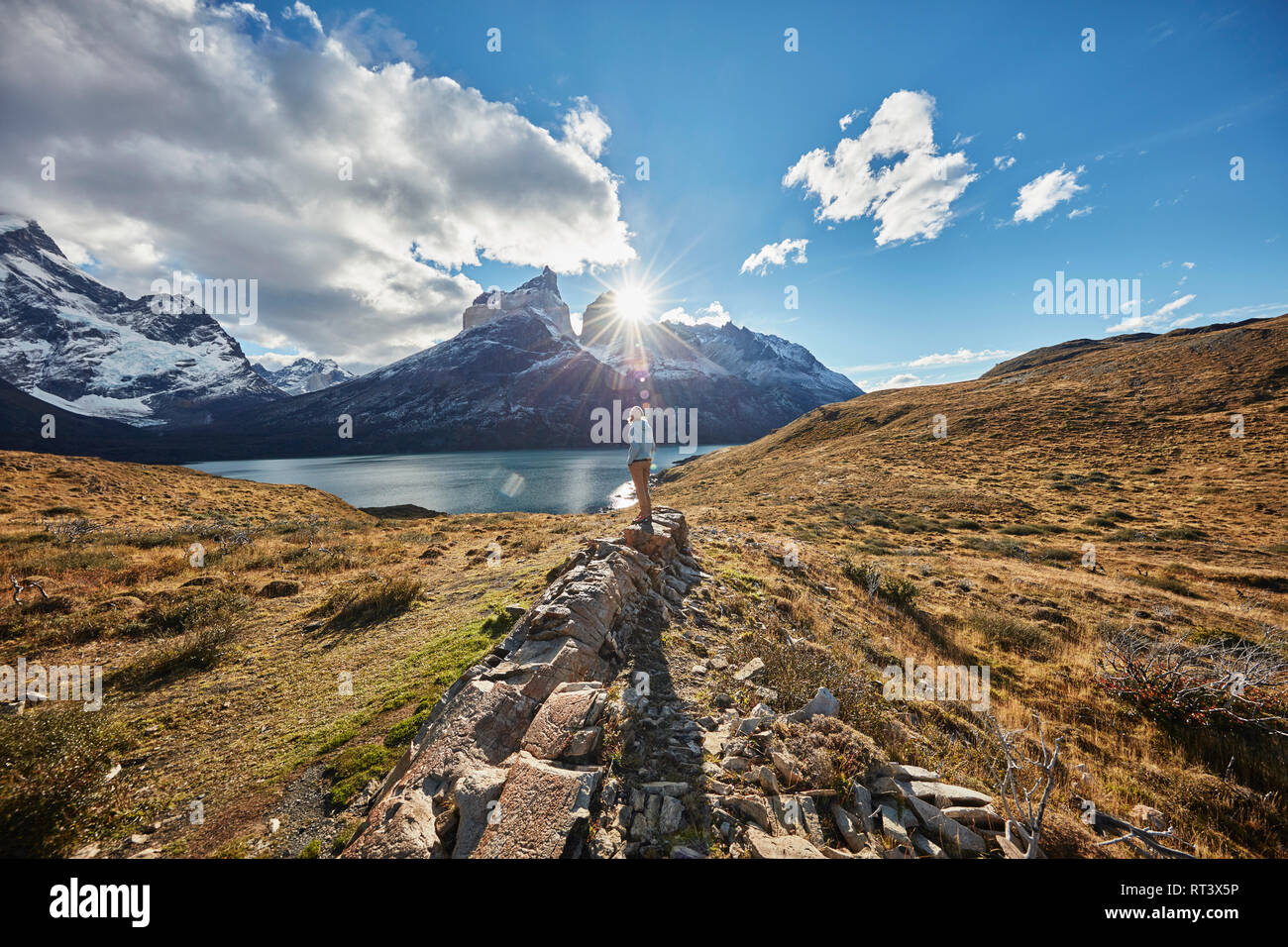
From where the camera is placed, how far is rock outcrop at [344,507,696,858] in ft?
10.2

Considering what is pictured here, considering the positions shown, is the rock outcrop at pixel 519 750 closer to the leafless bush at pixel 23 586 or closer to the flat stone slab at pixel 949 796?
the flat stone slab at pixel 949 796

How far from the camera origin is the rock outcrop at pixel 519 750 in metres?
3.11

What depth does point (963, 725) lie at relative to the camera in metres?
6.56

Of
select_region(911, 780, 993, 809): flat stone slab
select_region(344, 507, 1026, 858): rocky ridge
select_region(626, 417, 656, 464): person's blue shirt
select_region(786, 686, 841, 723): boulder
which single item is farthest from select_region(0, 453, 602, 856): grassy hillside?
select_region(911, 780, 993, 809): flat stone slab

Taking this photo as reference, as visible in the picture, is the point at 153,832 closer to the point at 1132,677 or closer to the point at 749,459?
the point at 1132,677

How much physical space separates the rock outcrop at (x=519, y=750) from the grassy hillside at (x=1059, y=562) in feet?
9.62

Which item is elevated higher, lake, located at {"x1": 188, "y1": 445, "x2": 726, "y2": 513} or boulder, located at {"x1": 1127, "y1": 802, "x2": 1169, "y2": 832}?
lake, located at {"x1": 188, "y1": 445, "x2": 726, "y2": 513}

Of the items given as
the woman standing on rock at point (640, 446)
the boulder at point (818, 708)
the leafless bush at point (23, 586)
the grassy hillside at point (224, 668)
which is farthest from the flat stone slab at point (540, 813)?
the leafless bush at point (23, 586)

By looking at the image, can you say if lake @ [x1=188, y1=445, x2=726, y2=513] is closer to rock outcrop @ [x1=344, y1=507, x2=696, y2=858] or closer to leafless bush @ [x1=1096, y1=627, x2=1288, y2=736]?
leafless bush @ [x1=1096, y1=627, x2=1288, y2=736]

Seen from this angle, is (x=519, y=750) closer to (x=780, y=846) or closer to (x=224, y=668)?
(x=780, y=846)

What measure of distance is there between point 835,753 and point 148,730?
8.74 m

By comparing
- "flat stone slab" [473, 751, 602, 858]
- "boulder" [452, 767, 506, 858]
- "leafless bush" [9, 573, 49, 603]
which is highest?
"leafless bush" [9, 573, 49, 603]

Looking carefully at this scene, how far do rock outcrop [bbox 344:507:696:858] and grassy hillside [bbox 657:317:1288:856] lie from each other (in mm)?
2933
